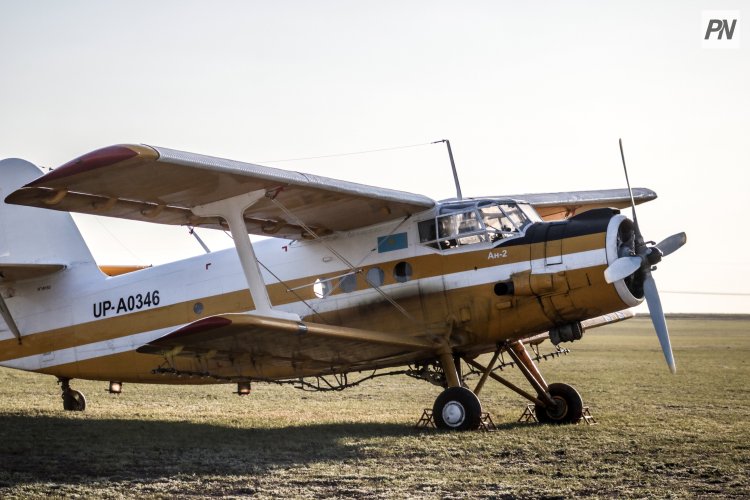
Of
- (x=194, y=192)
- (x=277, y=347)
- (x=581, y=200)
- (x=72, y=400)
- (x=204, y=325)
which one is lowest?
(x=72, y=400)

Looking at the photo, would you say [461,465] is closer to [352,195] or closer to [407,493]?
[407,493]

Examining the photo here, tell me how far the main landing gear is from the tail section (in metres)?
6.77

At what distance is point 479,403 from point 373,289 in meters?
2.42

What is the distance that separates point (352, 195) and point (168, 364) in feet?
14.4

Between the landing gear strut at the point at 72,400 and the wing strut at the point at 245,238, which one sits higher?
the wing strut at the point at 245,238

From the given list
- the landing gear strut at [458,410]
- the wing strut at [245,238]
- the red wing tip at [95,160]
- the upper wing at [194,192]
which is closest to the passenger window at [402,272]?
the upper wing at [194,192]

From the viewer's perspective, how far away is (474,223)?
1259 centimetres

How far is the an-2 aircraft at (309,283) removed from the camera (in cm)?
1099

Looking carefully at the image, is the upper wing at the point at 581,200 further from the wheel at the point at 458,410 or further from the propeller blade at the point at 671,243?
the wheel at the point at 458,410

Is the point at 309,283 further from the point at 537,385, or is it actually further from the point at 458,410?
the point at 537,385

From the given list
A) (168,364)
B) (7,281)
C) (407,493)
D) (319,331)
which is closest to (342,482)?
(407,493)

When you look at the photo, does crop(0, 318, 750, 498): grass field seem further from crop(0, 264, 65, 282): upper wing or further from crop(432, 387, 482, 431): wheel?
crop(0, 264, 65, 282): upper wing

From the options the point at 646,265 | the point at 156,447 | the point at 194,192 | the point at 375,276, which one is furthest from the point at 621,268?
the point at 156,447

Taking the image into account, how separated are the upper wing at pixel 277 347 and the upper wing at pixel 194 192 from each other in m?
1.82
